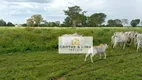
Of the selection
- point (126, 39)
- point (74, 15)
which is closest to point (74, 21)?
point (74, 15)

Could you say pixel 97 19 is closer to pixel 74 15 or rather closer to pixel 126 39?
pixel 74 15

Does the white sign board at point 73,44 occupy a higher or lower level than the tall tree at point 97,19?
lower

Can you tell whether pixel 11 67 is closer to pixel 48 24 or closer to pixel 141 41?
pixel 141 41

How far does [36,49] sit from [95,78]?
8.09 m

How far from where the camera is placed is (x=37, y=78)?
8641 millimetres

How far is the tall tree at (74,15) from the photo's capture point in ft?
150

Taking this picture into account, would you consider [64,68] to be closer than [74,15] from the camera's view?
Yes

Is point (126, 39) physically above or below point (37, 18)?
below

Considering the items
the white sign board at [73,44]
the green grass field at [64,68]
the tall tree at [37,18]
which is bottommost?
the green grass field at [64,68]

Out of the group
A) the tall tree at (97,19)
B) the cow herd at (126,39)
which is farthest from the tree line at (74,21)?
the cow herd at (126,39)

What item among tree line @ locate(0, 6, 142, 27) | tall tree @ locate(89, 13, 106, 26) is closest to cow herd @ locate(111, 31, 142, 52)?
tree line @ locate(0, 6, 142, 27)

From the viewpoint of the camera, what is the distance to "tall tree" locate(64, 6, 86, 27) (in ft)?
150

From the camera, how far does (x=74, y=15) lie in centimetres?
4659

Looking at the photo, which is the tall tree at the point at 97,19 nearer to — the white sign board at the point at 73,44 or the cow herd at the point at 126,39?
the cow herd at the point at 126,39
